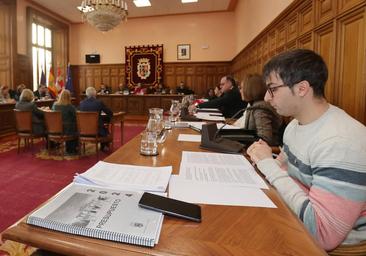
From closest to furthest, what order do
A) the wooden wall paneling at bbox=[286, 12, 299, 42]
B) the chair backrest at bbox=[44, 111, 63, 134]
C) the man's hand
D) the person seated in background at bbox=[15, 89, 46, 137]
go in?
the man's hand → the wooden wall paneling at bbox=[286, 12, 299, 42] → the chair backrest at bbox=[44, 111, 63, 134] → the person seated in background at bbox=[15, 89, 46, 137]

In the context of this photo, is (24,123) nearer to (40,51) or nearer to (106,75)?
(40,51)

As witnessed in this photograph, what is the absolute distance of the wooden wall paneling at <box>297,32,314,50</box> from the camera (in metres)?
2.75

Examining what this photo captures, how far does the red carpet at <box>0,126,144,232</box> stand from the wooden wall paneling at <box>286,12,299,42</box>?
3.39 m

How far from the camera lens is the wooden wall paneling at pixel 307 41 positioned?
2.75 metres

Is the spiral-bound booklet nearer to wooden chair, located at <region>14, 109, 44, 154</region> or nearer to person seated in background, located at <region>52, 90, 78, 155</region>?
person seated in background, located at <region>52, 90, 78, 155</region>

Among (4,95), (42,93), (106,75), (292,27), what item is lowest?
(4,95)

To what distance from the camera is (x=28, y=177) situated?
3631 mm

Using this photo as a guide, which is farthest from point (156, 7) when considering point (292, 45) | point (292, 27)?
point (292, 45)

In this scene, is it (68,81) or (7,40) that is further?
(68,81)

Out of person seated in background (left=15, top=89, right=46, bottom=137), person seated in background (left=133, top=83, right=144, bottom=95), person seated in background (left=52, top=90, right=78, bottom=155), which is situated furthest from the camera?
person seated in background (left=133, top=83, right=144, bottom=95)

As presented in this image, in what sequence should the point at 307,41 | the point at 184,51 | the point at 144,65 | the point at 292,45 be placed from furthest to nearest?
the point at 144,65 → the point at 184,51 → the point at 292,45 → the point at 307,41

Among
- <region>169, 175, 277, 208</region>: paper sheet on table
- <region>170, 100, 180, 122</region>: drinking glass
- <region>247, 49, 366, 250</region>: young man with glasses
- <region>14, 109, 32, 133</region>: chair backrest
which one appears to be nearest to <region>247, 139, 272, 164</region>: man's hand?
<region>247, 49, 366, 250</region>: young man with glasses

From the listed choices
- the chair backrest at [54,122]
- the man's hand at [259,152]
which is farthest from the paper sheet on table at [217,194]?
the chair backrest at [54,122]

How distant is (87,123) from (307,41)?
133 inches
